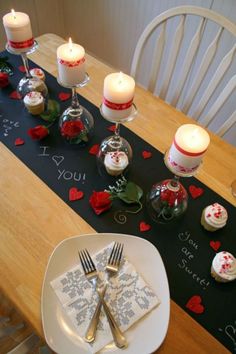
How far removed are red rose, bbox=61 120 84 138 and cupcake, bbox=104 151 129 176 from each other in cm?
15

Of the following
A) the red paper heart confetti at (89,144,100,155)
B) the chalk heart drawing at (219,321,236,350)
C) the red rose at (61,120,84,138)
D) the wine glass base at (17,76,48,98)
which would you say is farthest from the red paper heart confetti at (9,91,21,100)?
the chalk heart drawing at (219,321,236,350)

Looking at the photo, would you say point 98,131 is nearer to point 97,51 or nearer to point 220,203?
point 220,203

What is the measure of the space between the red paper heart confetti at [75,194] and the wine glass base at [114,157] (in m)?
0.09

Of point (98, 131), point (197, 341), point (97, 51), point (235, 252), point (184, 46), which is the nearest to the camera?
point (197, 341)

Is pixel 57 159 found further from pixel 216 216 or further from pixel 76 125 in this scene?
pixel 216 216

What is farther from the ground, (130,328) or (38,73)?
(38,73)

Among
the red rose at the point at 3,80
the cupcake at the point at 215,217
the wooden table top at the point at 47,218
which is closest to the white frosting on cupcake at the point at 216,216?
the cupcake at the point at 215,217

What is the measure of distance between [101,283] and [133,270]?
0.27ft

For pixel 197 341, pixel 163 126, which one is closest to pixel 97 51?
pixel 163 126

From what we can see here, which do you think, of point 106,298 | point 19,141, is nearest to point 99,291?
point 106,298

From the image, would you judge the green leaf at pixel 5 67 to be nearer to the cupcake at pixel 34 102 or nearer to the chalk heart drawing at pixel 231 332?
the cupcake at pixel 34 102

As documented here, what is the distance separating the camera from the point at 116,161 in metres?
0.84

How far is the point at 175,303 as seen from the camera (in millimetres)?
688

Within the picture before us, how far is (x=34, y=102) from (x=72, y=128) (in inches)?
6.3
